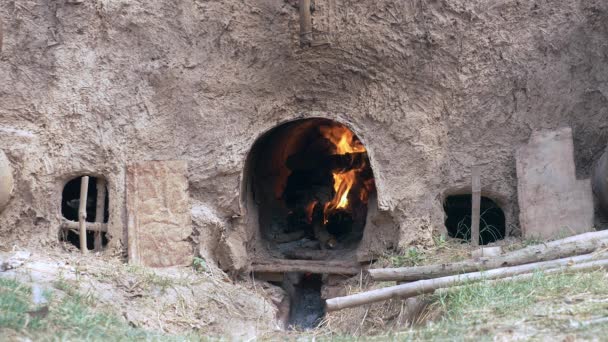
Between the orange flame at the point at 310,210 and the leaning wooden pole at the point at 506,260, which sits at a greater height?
the orange flame at the point at 310,210

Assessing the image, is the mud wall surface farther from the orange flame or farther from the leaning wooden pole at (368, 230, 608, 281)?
the orange flame

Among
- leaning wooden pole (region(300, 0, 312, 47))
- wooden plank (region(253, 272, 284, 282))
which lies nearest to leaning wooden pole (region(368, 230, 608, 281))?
wooden plank (region(253, 272, 284, 282))

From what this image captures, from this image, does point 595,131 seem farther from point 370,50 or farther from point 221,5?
point 221,5

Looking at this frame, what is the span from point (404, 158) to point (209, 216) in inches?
79.2

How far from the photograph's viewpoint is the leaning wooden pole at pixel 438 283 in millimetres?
5918

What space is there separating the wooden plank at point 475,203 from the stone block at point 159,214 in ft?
8.94

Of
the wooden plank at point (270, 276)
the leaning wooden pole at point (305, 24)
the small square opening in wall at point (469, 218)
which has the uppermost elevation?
the leaning wooden pole at point (305, 24)

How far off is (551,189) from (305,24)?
281cm

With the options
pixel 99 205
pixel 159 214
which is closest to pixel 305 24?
pixel 159 214

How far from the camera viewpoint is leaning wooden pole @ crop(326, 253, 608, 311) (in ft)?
19.4

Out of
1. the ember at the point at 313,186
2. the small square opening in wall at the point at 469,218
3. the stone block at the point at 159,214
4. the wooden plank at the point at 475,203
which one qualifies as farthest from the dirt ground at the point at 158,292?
the small square opening in wall at the point at 469,218

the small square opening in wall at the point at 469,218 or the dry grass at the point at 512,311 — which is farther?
the small square opening in wall at the point at 469,218

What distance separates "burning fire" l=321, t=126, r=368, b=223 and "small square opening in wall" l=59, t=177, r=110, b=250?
2.83 metres

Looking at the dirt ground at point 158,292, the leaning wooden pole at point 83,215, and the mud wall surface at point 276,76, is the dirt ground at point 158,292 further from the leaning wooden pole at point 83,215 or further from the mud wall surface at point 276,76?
the mud wall surface at point 276,76
